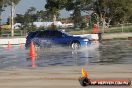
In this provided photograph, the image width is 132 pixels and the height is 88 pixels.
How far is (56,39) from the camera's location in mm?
32062

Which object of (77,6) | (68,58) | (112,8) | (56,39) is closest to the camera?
(68,58)

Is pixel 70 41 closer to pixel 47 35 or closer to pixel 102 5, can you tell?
pixel 47 35

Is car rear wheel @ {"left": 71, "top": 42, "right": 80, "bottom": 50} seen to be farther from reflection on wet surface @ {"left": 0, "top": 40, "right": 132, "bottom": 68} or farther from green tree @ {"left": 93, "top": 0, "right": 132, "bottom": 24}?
green tree @ {"left": 93, "top": 0, "right": 132, "bottom": 24}

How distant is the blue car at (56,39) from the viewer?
3164cm

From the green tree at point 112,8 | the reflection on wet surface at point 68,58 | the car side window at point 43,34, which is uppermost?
the green tree at point 112,8

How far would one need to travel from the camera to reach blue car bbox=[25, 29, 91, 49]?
104 ft

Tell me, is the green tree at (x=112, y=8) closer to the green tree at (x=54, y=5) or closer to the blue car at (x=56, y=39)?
the green tree at (x=54, y=5)

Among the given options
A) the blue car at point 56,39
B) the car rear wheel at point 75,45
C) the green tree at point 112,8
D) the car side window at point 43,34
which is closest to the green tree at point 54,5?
the green tree at point 112,8

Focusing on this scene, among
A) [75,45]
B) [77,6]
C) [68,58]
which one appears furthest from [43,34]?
[77,6]

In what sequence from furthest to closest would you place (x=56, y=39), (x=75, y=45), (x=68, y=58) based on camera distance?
(x=56, y=39), (x=75, y=45), (x=68, y=58)

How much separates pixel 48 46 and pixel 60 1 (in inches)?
2043

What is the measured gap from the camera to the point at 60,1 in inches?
3280

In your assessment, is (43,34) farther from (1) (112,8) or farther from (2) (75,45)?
(1) (112,8)

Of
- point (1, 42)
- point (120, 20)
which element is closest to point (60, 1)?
point (120, 20)
